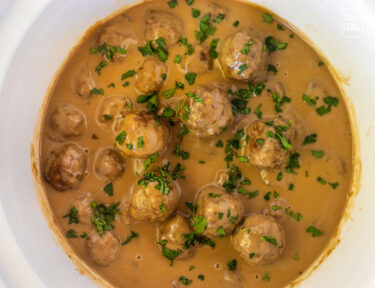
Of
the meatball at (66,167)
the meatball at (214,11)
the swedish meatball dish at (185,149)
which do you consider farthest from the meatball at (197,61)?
the meatball at (66,167)

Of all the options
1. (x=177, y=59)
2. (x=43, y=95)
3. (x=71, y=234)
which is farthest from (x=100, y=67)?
(x=71, y=234)

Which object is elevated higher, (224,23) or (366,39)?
(224,23)

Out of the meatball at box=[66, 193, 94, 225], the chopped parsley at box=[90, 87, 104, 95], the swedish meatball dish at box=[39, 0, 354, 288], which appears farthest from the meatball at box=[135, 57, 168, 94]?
the meatball at box=[66, 193, 94, 225]

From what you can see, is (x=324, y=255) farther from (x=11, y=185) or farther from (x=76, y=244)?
(x=11, y=185)

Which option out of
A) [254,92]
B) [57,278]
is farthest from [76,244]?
[254,92]

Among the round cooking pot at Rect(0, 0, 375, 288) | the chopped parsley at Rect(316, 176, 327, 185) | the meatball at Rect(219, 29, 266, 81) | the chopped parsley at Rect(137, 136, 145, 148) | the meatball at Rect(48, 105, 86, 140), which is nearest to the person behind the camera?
the round cooking pot at Rect(0, 0, 375, 288)

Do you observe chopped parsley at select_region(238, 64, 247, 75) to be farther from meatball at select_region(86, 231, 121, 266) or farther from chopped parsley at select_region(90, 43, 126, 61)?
meatball at select_region(86, 231, 121, 266)

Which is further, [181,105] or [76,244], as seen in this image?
[76,244]

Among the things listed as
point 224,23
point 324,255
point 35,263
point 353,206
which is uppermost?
point 224,23
